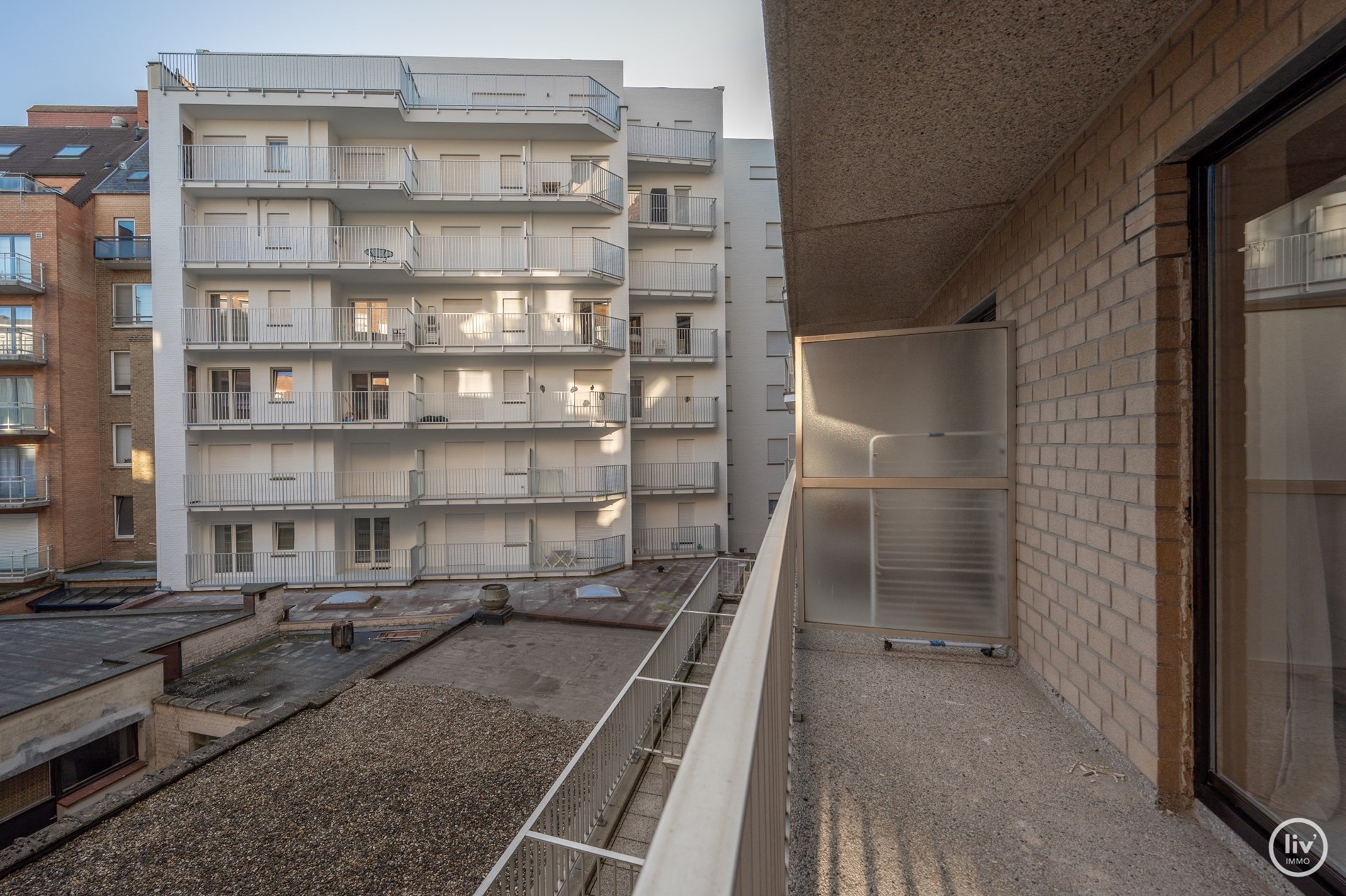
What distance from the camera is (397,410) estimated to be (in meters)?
18.2

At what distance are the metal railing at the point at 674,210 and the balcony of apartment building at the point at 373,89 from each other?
261cm

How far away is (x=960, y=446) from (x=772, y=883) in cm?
311

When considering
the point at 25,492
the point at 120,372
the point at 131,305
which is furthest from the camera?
the point at 131,305

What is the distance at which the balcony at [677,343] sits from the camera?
21.2 meters

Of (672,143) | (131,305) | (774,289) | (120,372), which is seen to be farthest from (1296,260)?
(131,305)

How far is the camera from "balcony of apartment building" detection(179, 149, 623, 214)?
698 inches

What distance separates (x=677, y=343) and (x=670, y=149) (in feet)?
25.4

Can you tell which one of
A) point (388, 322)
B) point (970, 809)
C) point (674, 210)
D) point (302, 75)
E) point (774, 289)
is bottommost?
point (970, 809)

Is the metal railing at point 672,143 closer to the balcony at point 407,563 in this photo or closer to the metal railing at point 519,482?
the metal railing at point 519,482

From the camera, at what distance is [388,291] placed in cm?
1900

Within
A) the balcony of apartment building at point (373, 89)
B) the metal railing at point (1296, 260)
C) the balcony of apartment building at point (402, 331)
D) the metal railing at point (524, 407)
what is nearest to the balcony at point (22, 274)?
the balcony of apartment building at point (402, 331)

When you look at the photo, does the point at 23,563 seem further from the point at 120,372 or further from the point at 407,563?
→ the point at 407,563

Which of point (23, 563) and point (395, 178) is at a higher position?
point (395, 178)

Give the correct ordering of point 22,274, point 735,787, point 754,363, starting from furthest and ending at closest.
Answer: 1. point 754,363
2. point 22,274
3. point 735,787
